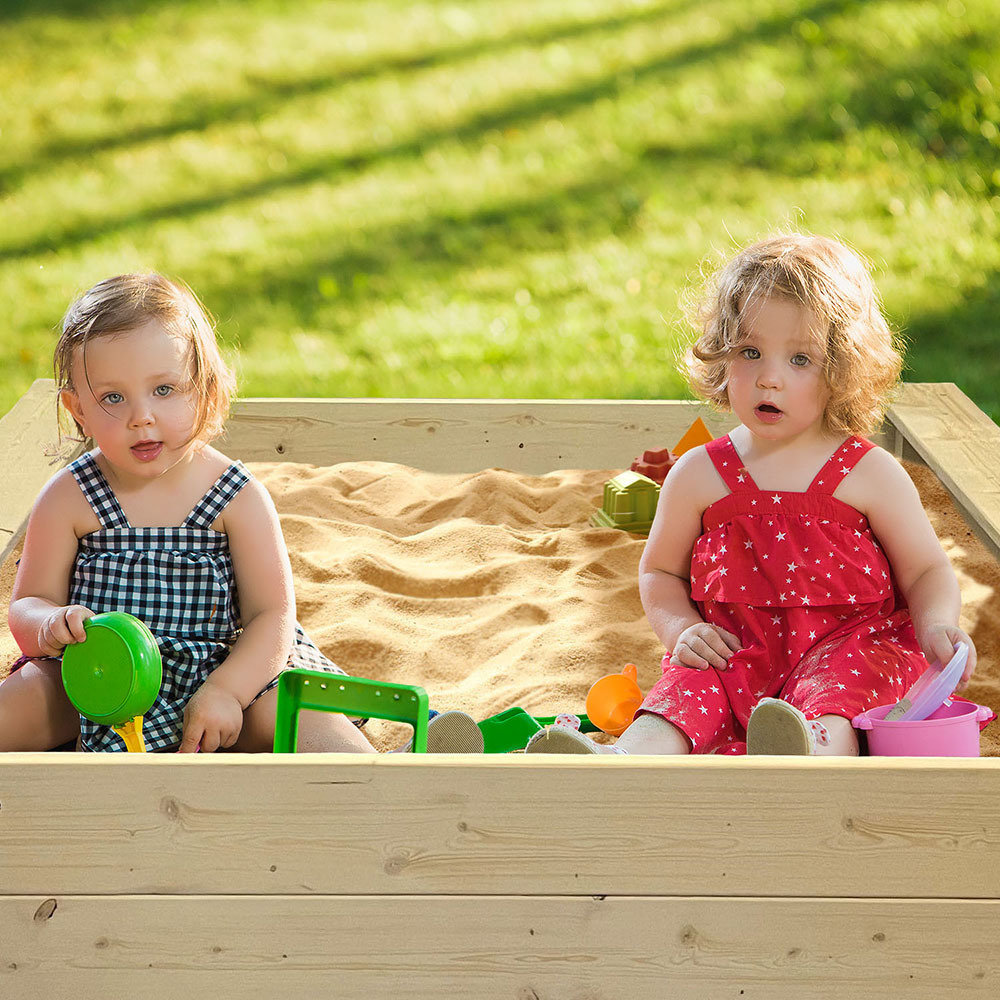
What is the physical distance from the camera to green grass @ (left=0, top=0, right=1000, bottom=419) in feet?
17.3

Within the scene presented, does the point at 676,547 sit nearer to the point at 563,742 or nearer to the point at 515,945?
the point at 563,742

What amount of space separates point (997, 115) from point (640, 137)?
1.65 meters

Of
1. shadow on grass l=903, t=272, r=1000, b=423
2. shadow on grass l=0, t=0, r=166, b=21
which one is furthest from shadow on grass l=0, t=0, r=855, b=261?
shadow on grass l=0, t=0, r=166, b=21

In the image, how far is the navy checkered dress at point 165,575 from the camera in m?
2.10

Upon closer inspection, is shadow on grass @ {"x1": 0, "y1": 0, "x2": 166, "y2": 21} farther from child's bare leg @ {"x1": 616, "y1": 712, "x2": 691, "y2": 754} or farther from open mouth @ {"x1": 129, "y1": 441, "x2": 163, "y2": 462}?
child's bare leg @ {"x1": 616, "y1": 712, "x2": 691, "y2": 754}

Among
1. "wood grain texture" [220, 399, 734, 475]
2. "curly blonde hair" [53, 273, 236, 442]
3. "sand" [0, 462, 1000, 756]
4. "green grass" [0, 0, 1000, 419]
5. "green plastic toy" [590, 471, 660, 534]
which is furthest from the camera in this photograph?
"green grass" [0, 0, 1000, 419]

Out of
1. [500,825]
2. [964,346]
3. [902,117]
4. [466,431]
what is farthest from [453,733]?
[902,117]

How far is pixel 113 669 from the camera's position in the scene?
1854 millimetres

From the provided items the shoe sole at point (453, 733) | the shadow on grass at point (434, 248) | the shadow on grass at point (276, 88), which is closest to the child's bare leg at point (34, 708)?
the shoe sole at point (453, 733)

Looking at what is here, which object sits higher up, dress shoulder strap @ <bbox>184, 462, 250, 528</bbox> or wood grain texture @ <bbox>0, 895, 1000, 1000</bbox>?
dress shoulder strap @ <bbox>184, 462, 250, 528</bbox>

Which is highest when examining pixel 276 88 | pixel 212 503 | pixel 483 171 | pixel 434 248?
pixel 276 88

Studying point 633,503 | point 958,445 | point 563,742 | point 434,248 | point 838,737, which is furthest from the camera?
point 434,248

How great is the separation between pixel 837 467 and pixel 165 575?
3.32 feet

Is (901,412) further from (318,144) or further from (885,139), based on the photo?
(318,144)
